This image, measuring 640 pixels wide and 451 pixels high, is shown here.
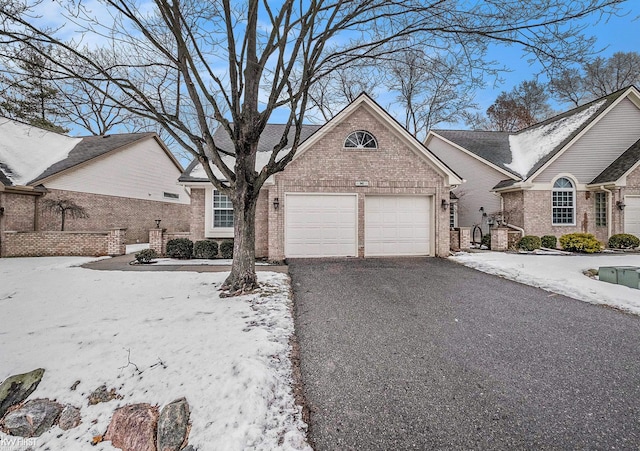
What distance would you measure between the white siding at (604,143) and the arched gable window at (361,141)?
31.9 feet

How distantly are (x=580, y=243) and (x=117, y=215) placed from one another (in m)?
22.3

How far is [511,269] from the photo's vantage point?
27.3 ft

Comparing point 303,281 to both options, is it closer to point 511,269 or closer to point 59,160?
point 511,269

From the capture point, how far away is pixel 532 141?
16.0 metres

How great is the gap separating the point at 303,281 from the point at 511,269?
595cm

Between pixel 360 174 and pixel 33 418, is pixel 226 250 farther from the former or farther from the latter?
pixel 33 418

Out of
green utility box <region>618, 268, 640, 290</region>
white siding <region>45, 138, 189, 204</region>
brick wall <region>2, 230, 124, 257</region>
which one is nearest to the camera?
green utility box <region>618, 268, 640, 290</region>

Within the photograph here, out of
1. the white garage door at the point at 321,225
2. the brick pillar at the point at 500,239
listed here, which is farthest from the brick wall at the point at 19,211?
the brick pillar at the point at 500,239

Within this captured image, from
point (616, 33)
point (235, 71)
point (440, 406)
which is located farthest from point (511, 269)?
point (235, 71)

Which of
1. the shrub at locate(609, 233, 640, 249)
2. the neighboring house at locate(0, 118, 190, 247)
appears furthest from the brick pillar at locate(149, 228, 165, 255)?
the shrub at locate(609, 233, 640, 249)

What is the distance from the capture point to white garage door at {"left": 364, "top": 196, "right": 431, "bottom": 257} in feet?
35.1

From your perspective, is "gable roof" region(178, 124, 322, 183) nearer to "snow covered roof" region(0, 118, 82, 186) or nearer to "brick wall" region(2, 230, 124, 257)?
"brick wall" region(2, 230, 124, 257)

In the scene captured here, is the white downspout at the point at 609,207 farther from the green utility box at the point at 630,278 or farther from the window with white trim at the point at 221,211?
the window with white trim at the point at 221,211

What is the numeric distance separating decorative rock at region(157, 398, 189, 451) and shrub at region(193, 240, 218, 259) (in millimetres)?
8378
